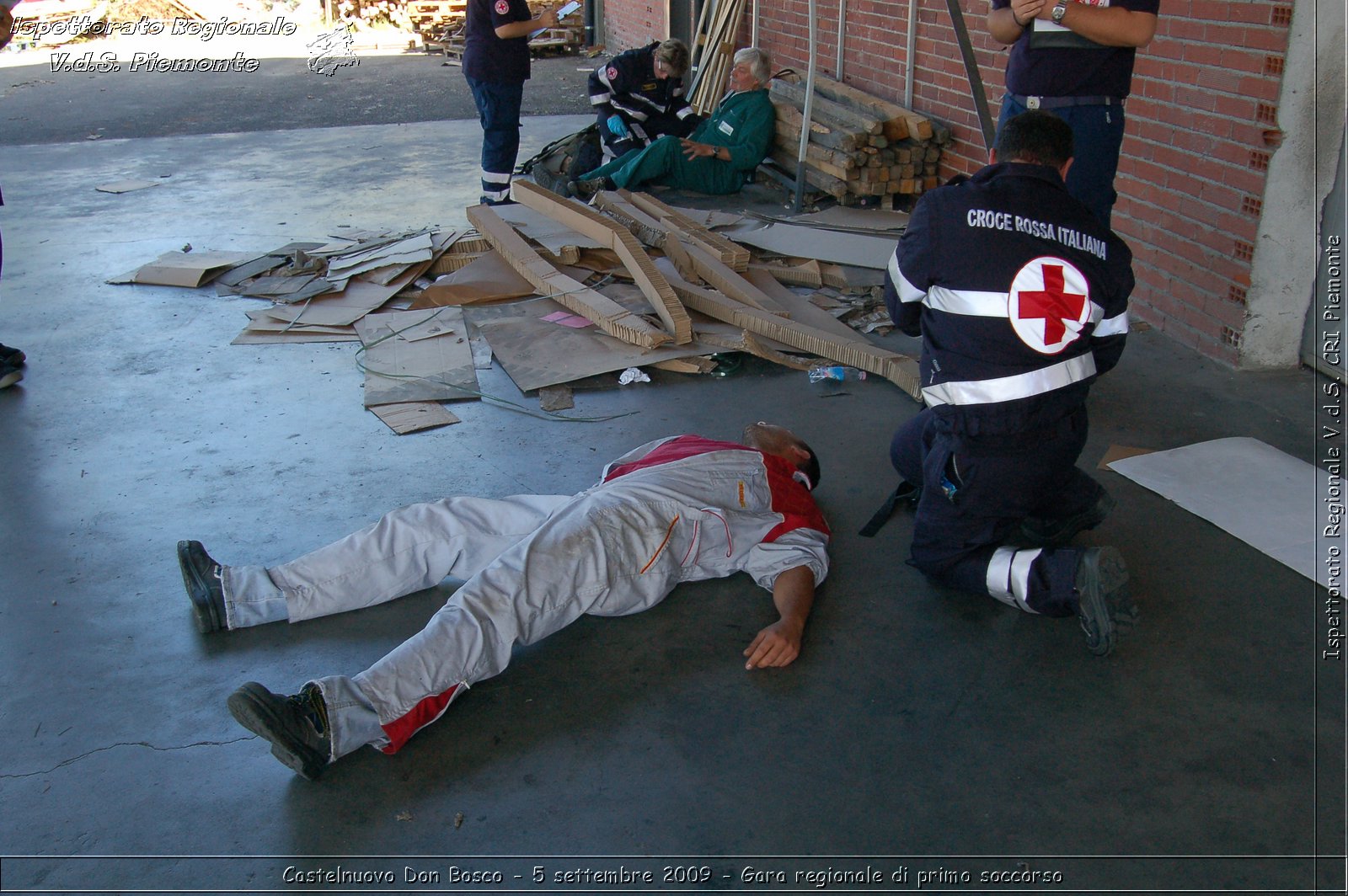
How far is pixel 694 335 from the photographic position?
5.22 meters

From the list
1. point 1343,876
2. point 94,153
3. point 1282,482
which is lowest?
point 1343,876

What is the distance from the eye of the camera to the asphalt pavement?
11.5m

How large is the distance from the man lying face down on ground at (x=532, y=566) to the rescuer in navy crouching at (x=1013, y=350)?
1.65 ft

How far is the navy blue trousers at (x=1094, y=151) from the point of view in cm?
430

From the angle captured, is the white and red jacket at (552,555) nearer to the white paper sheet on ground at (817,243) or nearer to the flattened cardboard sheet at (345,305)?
the flattened cardboard sheet at (345,305)

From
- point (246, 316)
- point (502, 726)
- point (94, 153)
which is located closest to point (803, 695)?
point (502, 726)

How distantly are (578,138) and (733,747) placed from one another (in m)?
6.88

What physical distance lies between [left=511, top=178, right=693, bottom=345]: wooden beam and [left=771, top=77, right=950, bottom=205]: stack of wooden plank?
6.48 ft

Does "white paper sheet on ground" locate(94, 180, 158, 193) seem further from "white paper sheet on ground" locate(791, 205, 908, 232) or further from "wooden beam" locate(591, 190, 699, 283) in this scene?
"white paper sheet on ground" locate(791, 205, 908, 232)

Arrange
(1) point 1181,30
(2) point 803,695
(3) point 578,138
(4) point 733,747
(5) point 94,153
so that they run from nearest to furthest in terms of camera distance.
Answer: (4) point 733,747 → (2) point 803,695 → (1) point 1181,30 → (3) point 578,138 → (5) point 94,153

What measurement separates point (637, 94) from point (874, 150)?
87.7 inches

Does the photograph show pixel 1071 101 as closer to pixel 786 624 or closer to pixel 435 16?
pixel 786 624

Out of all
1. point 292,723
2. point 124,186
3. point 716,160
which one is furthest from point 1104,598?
point 124,186

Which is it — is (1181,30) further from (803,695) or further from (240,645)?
(240,645)
